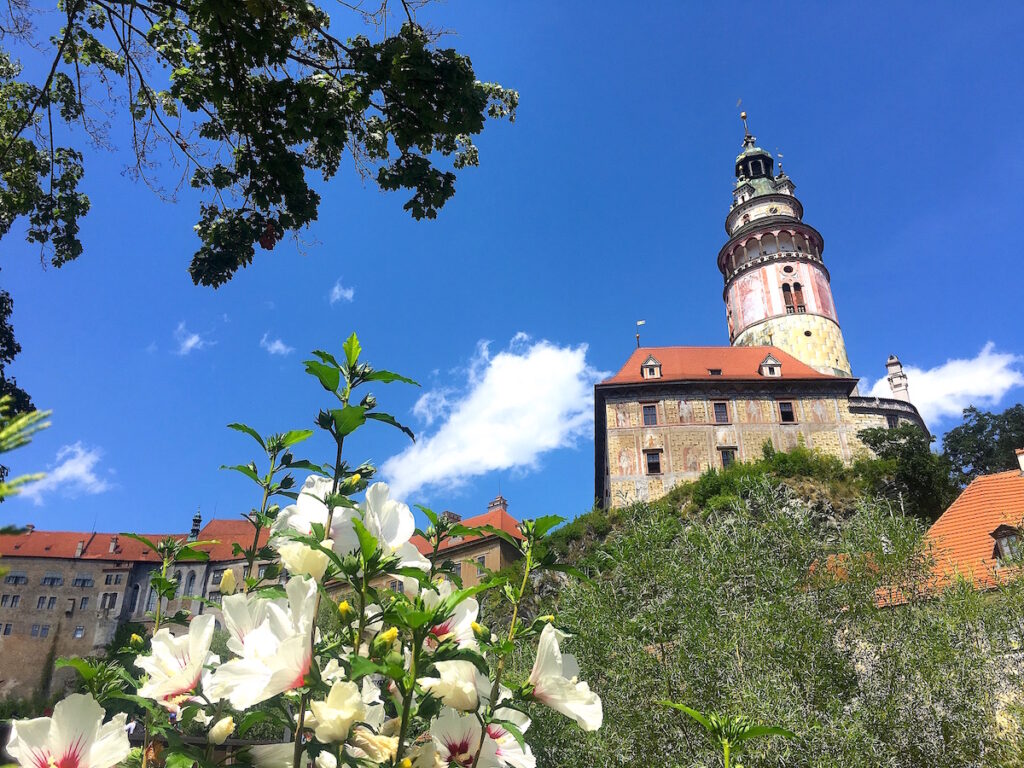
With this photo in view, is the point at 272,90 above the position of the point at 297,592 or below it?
above

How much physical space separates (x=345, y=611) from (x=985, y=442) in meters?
49.7

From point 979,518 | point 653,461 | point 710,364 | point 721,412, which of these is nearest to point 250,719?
point 979,518

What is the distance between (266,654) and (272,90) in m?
4.49

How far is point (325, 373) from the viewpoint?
1.37 meters

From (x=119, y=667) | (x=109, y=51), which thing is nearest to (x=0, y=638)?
(x=109, y=51)

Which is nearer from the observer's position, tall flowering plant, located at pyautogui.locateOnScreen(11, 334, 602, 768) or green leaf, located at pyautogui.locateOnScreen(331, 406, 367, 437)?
tall flowering plant, located at pyautogui.locateOnScreen(11, 334, 602, 768)

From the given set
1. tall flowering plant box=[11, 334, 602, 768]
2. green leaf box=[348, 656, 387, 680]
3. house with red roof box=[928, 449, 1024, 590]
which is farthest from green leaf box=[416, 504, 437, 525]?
house with red roof box=[928, 449, 1024, 590]

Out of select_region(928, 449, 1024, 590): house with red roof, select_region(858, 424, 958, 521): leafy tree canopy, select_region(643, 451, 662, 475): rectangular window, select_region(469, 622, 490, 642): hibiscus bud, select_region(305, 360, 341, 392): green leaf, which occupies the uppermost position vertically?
select_region(643, 451, 662, 475): rectangular window

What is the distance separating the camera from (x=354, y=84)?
4.85 metres

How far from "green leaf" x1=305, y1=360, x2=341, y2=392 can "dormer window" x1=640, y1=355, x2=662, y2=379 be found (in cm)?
3299

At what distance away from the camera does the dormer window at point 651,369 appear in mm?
33719

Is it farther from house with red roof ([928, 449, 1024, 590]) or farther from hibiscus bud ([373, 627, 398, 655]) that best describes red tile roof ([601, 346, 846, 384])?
hibiscus bud ([373, 627, 398, 655])

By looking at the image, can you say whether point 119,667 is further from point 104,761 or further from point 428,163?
point 428,163

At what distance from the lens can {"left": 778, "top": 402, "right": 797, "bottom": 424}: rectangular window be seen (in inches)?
1270
